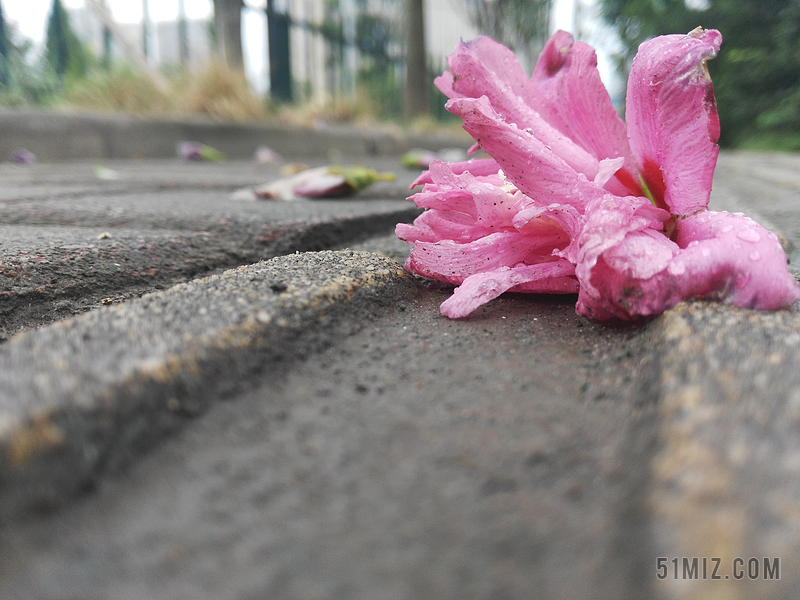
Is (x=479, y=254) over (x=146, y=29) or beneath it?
beneath

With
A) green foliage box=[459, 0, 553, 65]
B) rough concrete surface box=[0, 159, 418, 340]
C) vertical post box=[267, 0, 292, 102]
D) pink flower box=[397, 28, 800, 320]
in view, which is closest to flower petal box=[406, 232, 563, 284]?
pink flower box=[397, 28, 800, 320]

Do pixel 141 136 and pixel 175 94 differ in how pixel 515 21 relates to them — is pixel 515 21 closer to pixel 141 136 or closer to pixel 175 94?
pixel 175 94

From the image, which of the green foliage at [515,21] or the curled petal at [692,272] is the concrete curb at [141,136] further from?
the green foliage at [515,21]

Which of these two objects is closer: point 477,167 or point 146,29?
point 477,167

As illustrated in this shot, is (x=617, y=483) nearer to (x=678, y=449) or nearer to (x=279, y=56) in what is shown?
(x=678, y=449)

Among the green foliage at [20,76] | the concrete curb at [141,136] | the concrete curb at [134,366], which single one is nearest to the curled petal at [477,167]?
the concrete curb at [134,366]

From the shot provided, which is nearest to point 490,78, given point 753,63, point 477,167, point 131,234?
point 477,167

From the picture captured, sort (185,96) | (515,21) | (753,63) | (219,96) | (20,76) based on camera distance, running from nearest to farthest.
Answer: (20,76) → (185,96) → (219,96) → (753,63) → (515,21)
